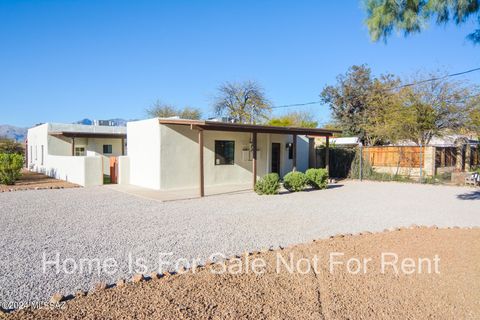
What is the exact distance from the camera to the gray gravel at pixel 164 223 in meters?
4.66

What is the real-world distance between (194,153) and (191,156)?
0.18 meters

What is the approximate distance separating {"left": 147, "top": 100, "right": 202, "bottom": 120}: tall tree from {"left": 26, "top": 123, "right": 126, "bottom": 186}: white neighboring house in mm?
13079

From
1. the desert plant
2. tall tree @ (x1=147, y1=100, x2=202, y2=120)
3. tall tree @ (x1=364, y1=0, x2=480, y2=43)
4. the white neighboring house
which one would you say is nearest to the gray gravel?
the desert plant

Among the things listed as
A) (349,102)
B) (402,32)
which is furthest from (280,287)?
(349,102)

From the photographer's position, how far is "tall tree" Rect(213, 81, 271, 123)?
33.2 m

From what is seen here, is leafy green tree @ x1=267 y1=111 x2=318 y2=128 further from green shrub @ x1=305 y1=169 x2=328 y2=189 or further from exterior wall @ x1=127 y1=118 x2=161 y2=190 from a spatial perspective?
exterior wall @ x1=127 y1=118 x2=161 y2=190

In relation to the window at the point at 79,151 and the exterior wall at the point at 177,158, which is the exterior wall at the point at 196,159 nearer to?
the exterior wall at the point at 177,158

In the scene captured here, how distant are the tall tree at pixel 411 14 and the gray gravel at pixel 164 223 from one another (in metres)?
3.90

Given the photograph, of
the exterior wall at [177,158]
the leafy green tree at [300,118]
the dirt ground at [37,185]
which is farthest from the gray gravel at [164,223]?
the leafy green tree at [300,118]

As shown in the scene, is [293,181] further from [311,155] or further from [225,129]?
[311,155]

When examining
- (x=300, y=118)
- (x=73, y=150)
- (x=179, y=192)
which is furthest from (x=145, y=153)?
(x=300, y=118)

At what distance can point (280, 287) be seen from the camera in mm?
3834

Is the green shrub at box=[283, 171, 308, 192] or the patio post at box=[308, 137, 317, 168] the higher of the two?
the patio post at box=[308, 137, 317, 168]

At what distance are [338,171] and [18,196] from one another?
15.5 m
